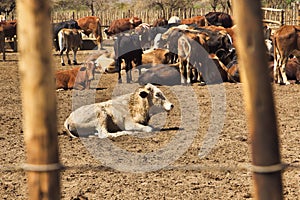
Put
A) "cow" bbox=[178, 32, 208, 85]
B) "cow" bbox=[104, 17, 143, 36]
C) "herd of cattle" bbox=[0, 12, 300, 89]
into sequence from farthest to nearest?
"cow" bbox=[104, 17, 143, 36] → "cow" bbox=[178, 32, 208, 85] → "herd of cattle" bbox=[0, 12, 300, 89]

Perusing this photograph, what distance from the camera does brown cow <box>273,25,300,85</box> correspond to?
595 inches

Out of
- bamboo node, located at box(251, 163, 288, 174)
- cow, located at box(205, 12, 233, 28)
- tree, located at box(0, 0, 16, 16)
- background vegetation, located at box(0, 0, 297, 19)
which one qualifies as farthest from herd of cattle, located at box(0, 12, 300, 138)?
tree, located at box(0, 0, 16, 16)

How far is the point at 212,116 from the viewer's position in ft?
36.4

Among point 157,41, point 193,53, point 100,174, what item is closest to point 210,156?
point 100,174

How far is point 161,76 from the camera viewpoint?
16.0 m

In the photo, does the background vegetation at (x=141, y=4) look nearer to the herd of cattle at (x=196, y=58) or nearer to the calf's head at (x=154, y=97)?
the herd of cattle at (x=196, y=58)

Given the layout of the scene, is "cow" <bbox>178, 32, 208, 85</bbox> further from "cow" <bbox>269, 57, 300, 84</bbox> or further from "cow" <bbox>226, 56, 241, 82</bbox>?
"cow" <bbox>269, 57, 300, 84</bbox>

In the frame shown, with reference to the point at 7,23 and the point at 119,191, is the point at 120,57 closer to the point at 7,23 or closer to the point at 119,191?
the point at 119,191

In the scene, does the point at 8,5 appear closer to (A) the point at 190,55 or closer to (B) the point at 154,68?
(B) the point at 154,68

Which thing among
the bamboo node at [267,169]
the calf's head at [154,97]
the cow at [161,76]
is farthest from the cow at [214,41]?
the bamboo node at [267,169]

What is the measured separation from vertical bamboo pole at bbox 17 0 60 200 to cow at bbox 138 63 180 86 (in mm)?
12306

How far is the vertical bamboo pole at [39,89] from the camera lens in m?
3.33

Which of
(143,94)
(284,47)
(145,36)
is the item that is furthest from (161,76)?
(145,36)

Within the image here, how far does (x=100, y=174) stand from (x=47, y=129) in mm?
4070
